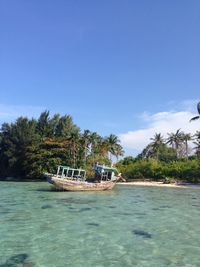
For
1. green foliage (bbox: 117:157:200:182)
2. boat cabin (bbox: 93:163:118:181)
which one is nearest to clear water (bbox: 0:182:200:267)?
boat cabin (bbox: 93:163:118:181)

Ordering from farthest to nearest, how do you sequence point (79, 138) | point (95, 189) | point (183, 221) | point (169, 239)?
point (79, 138) → point (95, 189) → point (183, 221) → point (169, 239)

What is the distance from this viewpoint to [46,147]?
71.0 metres

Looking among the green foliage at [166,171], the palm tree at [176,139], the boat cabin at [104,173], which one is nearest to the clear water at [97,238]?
the boat cabin at [104,173]

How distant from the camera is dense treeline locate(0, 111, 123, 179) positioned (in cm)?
6888

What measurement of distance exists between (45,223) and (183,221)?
770 centimetres

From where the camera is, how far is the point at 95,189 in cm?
4241

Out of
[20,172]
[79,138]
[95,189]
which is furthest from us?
[20,172]

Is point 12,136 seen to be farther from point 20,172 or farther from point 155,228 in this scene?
point 155,228

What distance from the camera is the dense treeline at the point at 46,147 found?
2712 inches

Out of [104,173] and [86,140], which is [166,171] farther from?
[104,173]

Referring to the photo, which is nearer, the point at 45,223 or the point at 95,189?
the point at 45,223

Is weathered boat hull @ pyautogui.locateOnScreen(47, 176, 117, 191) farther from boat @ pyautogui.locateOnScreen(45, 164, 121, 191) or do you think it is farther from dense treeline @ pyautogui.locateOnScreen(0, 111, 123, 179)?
dense treeline @ pyautogui.locateOnScreen(0, 111, 123, 179)

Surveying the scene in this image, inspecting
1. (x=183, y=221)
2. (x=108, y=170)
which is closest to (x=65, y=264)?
(x=183, y=221)

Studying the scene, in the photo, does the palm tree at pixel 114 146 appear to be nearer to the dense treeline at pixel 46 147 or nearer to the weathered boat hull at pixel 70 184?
the dense treeline at pixel 46 147
